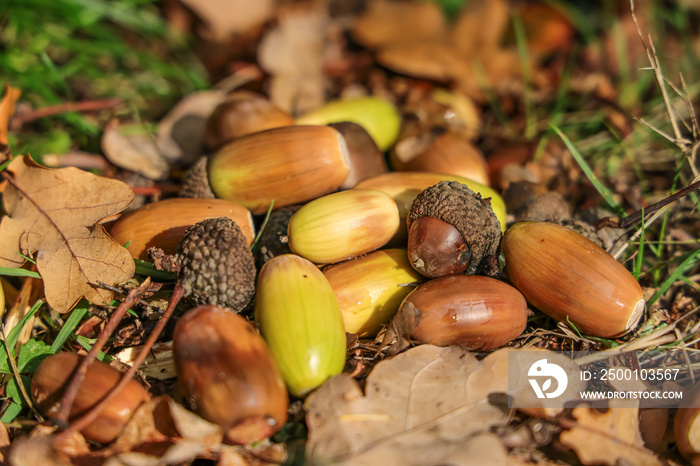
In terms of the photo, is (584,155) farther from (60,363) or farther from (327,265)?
(60,363)

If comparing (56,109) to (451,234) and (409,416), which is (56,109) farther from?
(409,416)

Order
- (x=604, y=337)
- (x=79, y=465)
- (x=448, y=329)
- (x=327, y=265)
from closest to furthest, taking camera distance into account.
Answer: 1. (x=79, y=465)
2. (x=448, y=329)
3. (x=604, y=337)
4. (x=327, y=265)

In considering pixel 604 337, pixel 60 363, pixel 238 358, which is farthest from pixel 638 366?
pixel 60 363

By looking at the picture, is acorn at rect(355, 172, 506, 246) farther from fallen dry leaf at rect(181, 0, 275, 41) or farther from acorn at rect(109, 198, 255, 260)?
fallen dry leaf at rect(181, 0, 275, 41)

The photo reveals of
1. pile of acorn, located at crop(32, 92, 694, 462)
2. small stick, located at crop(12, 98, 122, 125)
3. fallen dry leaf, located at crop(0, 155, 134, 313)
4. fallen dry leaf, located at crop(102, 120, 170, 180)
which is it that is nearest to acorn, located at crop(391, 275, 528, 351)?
pile of acorn, located at crop(32, 92, 694, 462)

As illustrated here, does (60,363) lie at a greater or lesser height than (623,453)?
greater

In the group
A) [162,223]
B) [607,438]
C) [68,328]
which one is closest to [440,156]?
[162,223]
